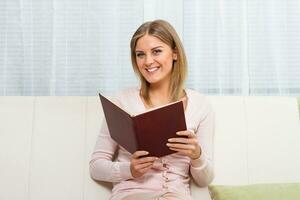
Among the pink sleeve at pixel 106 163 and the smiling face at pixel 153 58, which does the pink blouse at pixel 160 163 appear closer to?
the pink sleeve at pixel 106 163

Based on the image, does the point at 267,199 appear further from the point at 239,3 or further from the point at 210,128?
the point at 239,3

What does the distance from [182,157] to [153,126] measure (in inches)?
12.7

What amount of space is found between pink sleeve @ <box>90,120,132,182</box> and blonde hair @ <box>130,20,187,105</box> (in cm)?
21

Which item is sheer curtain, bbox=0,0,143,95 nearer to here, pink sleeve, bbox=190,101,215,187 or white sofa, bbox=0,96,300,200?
white sofa, bbox=0,96,300,200

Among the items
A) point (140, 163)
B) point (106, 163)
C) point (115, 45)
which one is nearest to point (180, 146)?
point (140, 163)

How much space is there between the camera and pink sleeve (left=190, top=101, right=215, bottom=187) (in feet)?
4.36

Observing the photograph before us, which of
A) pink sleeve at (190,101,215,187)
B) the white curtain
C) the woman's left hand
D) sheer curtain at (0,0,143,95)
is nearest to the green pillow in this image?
pink sleeve at (190,101,215,187)

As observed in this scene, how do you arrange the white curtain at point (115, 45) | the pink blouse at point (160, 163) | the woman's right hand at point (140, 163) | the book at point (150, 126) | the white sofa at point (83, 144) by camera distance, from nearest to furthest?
the book at point (150, 126) < the woman's right hand at point (140, 163) < the pink blouse at point (160, 163) < the white sofa at point (83, 144) < the white curtain at point (115, 45)

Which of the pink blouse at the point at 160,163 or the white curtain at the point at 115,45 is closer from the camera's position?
the pink blouse at the point at 160,163

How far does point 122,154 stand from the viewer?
4.68 feet

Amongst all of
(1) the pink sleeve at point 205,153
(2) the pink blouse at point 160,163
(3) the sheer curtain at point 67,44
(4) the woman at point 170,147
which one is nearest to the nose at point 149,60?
(4) the woman at point 170,147

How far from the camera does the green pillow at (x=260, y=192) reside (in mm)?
1254

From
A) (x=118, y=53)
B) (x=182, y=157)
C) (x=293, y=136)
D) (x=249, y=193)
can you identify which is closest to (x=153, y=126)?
(x=182, y=157)

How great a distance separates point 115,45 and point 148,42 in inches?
19.0
